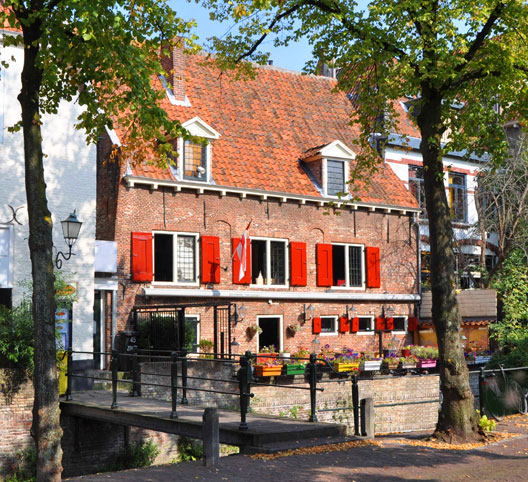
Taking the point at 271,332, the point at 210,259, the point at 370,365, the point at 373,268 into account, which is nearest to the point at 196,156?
the point at 210,259

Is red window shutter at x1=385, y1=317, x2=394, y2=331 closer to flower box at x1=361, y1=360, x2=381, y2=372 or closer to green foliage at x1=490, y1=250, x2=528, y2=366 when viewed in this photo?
green foliage at x1=490, y1=250, x2=528, y2=366

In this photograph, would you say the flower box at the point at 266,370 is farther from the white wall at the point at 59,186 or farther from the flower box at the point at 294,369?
the white wall at the point at 59,186

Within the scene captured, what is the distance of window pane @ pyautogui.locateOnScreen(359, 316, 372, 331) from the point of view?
2559 cm

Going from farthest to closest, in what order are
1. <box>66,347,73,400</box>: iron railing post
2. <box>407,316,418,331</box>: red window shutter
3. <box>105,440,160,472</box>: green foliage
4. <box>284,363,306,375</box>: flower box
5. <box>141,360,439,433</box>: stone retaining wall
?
<box>407,316,418,331</box>: red window shutter
<box>284,363,306,375</box>: flower box
<box>141,360,439,433</box>: stone retaining wall
<box>105,440,160,472</box>: green foliage
<box>66,347,73,400</box>: iron railing post

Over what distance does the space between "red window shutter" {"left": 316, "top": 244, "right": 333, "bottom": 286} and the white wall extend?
8.37m

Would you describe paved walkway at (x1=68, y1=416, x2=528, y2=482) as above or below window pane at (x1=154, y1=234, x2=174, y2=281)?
below

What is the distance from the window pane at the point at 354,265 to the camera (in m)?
25.5

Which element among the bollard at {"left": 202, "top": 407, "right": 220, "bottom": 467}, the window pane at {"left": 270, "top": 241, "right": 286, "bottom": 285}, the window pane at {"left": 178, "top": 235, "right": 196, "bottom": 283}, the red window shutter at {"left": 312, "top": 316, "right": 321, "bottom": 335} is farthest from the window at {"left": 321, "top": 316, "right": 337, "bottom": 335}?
the bollard at {"left": 202, "top": 407, "right": 220, "bottom": 467}

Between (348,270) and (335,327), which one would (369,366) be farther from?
(348,270)

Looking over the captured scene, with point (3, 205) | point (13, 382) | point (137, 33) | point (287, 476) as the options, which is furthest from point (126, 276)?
point (287, 476)

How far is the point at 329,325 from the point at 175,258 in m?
6.14

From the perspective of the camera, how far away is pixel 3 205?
17.3 meters

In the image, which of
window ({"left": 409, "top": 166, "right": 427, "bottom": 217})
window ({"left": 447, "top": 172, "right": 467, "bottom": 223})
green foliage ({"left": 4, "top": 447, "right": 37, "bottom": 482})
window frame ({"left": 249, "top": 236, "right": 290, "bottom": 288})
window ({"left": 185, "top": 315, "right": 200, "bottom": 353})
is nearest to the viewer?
green foliage ({"left": 4, "top": 447, "right": 37, "bottom": 482})

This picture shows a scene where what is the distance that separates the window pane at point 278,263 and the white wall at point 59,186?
22.6 feet
